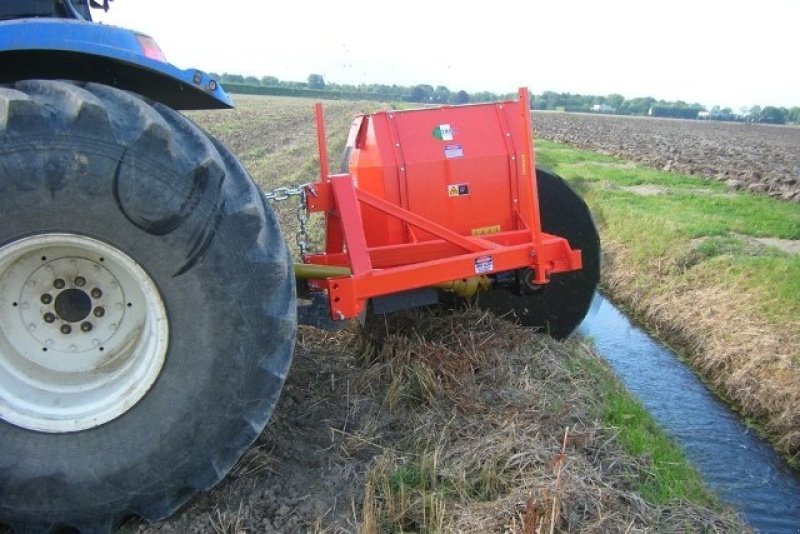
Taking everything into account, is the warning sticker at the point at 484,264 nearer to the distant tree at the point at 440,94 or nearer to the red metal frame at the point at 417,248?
the red metal frame at the point at 417,248

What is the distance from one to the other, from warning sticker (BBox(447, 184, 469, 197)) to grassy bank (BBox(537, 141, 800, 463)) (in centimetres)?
276

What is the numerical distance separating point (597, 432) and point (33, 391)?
8.04 feet

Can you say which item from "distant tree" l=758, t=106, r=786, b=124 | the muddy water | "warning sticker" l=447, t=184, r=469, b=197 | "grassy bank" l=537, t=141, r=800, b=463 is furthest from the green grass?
"distant tree" l=758, t=106, r=786, b=124

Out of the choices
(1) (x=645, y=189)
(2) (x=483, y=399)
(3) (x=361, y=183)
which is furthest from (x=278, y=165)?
(2) (x=483, y=399)

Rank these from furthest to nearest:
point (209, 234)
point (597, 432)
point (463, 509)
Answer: point (597, 432) → point (463, 509) → point (209, 234)

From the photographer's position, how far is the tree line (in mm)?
56594

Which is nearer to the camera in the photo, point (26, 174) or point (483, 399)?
point (26, 174)

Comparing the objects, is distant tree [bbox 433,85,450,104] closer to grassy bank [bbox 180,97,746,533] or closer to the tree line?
the tree line

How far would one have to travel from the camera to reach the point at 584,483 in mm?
2658

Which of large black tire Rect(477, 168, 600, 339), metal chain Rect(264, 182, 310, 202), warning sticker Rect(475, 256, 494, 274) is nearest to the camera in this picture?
warning sticker Rect(475, 256, 494, 274)

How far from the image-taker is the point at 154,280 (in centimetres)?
214

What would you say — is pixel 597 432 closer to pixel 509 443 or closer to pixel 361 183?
pixel 509 443

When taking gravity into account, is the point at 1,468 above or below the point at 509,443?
above

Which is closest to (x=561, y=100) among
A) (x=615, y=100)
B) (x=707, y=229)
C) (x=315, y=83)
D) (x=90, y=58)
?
(x=615, y=100)
